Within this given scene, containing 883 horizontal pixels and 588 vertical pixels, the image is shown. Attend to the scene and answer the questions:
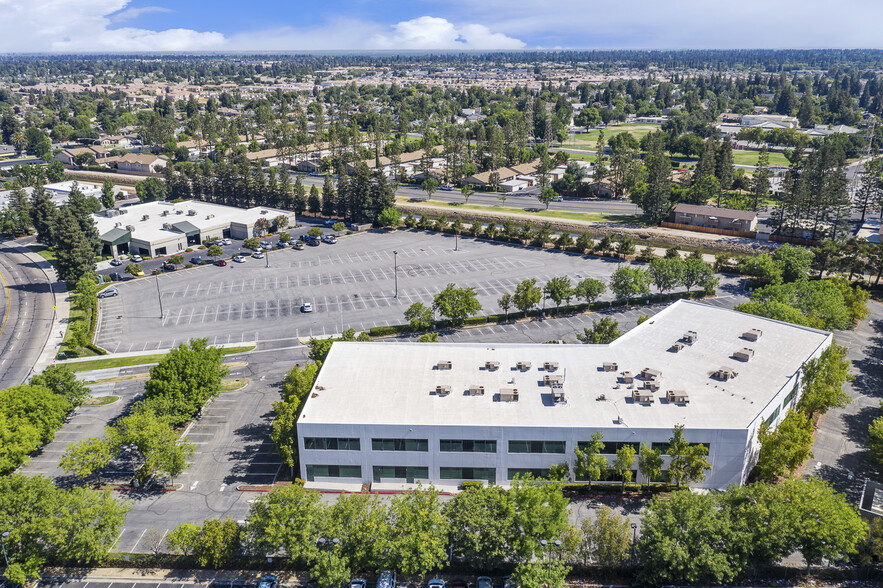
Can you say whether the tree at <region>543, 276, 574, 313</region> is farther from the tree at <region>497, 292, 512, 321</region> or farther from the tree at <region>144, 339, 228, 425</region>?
the tree at <region>144, 339, 228, 425</region>

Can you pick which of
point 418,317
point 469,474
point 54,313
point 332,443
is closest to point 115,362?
point 54,313

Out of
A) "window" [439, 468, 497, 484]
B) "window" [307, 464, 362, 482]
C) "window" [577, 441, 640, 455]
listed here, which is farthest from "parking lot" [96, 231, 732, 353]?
"window" [577, 441, 640, 455]

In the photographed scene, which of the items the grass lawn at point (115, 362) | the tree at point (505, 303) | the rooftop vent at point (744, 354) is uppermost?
the rooftop vent at point (744, 354)

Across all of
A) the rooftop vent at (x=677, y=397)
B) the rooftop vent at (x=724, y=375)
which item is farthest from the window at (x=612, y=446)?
the rooftop vent at (x=724, y=375)

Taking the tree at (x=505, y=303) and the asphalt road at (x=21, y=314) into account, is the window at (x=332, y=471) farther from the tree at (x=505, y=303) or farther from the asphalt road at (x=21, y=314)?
the asphalt road at (x=21, y=314)

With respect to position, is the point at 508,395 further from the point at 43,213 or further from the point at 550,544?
the point at 43,213
